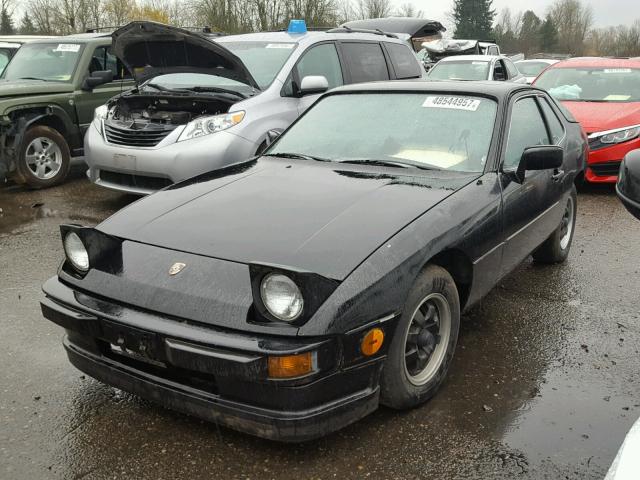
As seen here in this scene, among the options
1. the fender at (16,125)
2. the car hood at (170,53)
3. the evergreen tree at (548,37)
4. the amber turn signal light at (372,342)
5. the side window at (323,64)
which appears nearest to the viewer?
the amber turn signal light at (372,342)

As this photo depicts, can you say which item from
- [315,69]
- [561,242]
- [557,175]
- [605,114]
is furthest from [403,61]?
[557,175]

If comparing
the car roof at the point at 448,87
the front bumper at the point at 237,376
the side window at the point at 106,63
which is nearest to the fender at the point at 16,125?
the side window at the point at 106,63

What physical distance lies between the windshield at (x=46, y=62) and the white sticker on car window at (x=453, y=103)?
596 cm

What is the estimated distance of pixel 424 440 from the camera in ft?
8.71

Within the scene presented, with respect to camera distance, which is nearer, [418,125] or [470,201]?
[470,201]

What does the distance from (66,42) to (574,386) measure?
8.05 metres

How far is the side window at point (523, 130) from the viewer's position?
12.3 ft

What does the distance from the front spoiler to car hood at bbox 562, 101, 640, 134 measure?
20.5ft

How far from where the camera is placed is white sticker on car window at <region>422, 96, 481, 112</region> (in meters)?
3.72

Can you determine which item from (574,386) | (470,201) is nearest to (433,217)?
(470,201)

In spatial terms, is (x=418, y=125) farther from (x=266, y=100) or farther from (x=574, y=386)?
(x=266, y=100)

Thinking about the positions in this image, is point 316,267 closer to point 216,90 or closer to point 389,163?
point 389,163

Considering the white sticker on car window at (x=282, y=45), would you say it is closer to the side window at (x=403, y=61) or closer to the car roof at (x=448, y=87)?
the side window at (x=403, y=61)

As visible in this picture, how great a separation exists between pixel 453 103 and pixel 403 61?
450cm
